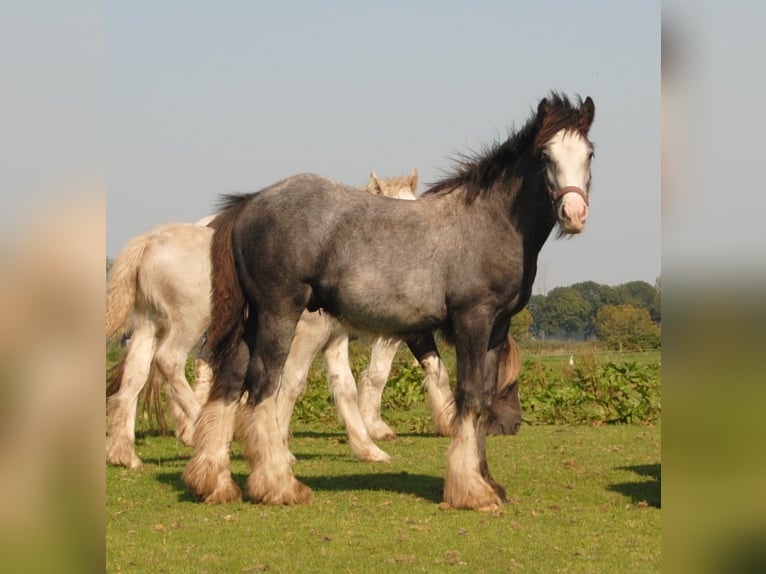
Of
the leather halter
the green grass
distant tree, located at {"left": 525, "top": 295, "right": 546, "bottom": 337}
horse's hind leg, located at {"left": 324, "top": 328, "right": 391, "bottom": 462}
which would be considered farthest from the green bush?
distant tree, located at {"left": 525, "top": 295, "right": 546, "bottom": 337}

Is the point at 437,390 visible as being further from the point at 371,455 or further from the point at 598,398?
the point at 598,398

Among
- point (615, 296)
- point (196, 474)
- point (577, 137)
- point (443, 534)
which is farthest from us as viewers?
point (615, 296)

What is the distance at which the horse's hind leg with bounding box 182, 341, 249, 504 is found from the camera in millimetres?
7801

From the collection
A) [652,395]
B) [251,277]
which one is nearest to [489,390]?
[251,277]

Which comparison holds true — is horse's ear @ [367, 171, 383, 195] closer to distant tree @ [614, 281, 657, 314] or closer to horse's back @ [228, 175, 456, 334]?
horse's back @ [228, 175, 456, 334]

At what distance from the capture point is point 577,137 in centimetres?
711

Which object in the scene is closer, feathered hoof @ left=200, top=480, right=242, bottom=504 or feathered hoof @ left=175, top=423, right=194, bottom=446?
feathered hoof @ left=200, top=480, right=242, bottom=504

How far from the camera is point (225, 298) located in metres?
7.94

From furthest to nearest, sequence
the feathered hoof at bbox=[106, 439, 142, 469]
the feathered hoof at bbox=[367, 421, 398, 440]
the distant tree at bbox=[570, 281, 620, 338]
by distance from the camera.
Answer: the distant tree at bbox=[570, 281, 620, 338]
the feathered hoof at bbox=[367, 421, 398, 440]
the feathered hoof at bbox=[106, 439, 142, 469]

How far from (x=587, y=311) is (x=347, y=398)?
56502 millimetres

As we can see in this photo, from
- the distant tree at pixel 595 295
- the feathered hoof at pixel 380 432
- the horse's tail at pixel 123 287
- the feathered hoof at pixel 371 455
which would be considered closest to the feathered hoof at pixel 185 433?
the horse's tail at pixel 123 287

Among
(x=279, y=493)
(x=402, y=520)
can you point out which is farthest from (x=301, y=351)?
(x=402, y=520)
